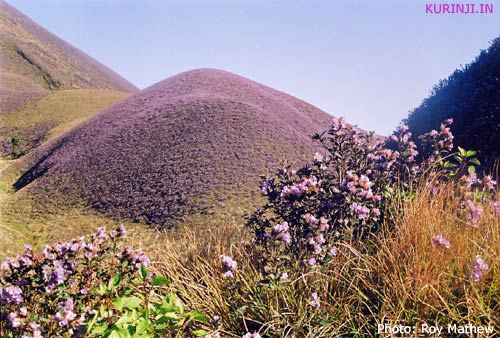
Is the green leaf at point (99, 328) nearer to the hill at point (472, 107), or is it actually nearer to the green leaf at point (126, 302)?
the green leaf at point (126, 302)

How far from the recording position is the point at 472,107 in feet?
29.8

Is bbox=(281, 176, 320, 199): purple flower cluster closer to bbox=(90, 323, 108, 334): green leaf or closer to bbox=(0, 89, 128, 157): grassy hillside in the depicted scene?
bbox=(90, 323, 108, 334): green leaf

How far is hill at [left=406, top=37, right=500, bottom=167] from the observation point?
28.5ft

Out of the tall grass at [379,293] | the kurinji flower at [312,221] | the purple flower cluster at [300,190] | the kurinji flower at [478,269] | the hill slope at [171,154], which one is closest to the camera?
the kurinji flower at [478,269]

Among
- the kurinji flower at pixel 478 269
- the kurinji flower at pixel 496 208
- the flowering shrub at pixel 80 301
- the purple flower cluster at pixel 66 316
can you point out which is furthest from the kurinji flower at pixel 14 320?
the kurinji flower at pixel 496 208

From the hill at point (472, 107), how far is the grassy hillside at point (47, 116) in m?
21.3

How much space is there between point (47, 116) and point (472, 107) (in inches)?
1139

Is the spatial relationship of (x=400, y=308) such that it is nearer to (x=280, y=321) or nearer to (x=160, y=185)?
(x=280, y=321)

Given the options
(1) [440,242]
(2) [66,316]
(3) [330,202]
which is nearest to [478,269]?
(1) [440,242]

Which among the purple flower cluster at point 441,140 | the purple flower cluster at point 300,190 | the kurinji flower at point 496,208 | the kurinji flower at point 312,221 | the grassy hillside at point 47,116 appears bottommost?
the grassy hillside at point 47,116

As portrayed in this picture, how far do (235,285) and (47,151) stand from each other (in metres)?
17.3

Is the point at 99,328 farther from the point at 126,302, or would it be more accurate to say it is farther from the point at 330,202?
the point at 330,202

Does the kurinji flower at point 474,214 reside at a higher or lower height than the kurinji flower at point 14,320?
higher

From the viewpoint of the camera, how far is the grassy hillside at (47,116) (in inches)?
968
